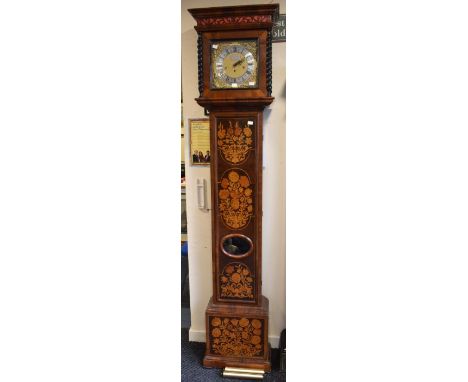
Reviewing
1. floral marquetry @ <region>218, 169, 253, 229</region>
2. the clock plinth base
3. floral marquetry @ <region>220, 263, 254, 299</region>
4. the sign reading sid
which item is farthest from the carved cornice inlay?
the clock plinth base

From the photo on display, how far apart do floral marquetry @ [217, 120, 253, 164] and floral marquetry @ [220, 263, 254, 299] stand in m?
0.59

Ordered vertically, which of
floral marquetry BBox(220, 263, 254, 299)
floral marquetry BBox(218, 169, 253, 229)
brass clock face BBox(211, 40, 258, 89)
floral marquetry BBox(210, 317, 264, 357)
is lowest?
floral marquetry BBox(210, 317, 264, 357)

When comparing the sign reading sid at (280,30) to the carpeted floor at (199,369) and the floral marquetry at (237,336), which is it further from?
the carpeted floor at (199,369)

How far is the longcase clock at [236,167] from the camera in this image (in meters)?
1.67

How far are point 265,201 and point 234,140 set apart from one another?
0.45 m

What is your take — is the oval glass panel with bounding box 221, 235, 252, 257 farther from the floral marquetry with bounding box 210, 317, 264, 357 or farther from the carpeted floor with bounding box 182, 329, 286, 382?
the carpeted floor with bounding box 182, 329, 286, 382

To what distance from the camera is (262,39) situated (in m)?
1.66

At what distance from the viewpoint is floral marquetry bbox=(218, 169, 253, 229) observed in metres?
1.78

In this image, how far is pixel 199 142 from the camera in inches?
79.4

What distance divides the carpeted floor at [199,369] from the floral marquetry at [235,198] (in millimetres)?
833

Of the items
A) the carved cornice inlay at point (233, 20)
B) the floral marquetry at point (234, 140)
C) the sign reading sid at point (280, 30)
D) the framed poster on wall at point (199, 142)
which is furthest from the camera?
the framed poster on wall at point (199, 142)

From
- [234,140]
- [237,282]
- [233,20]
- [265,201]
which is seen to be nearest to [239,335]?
[237,282]

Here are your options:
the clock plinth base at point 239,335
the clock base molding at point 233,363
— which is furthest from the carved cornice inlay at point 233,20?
the clock base molding at point 233,363
